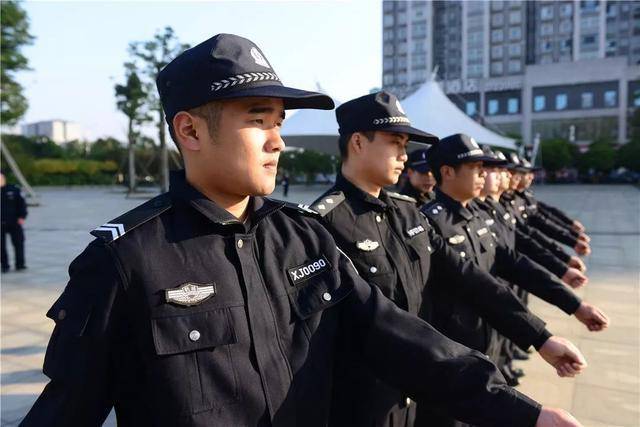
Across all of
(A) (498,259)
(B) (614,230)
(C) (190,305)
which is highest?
(C) (190,305)

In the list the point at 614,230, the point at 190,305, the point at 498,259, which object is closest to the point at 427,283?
the point at 498,259

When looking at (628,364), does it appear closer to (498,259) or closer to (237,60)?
(498,259)

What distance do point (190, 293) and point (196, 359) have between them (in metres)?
0.15

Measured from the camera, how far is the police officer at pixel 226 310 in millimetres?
1062

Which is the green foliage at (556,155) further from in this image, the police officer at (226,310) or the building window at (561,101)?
the police officer at (226,310)

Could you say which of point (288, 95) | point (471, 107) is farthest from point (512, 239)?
point (471, 107)

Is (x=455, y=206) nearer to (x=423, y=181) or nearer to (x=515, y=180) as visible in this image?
(x=423, y=181)

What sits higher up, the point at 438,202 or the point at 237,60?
the point at 237,60

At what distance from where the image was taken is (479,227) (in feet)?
10.7

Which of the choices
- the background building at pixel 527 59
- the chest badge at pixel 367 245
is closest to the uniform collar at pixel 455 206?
the chest badge at pixel 367 245

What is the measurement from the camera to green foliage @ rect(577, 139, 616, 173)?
4147 centimetres

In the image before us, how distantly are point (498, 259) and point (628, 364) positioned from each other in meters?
1.85

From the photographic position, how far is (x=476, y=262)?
9.86ft

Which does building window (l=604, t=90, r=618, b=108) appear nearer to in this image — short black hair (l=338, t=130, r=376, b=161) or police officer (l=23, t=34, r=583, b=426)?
short black hair (l=338, t=130, r=376, b=161)
